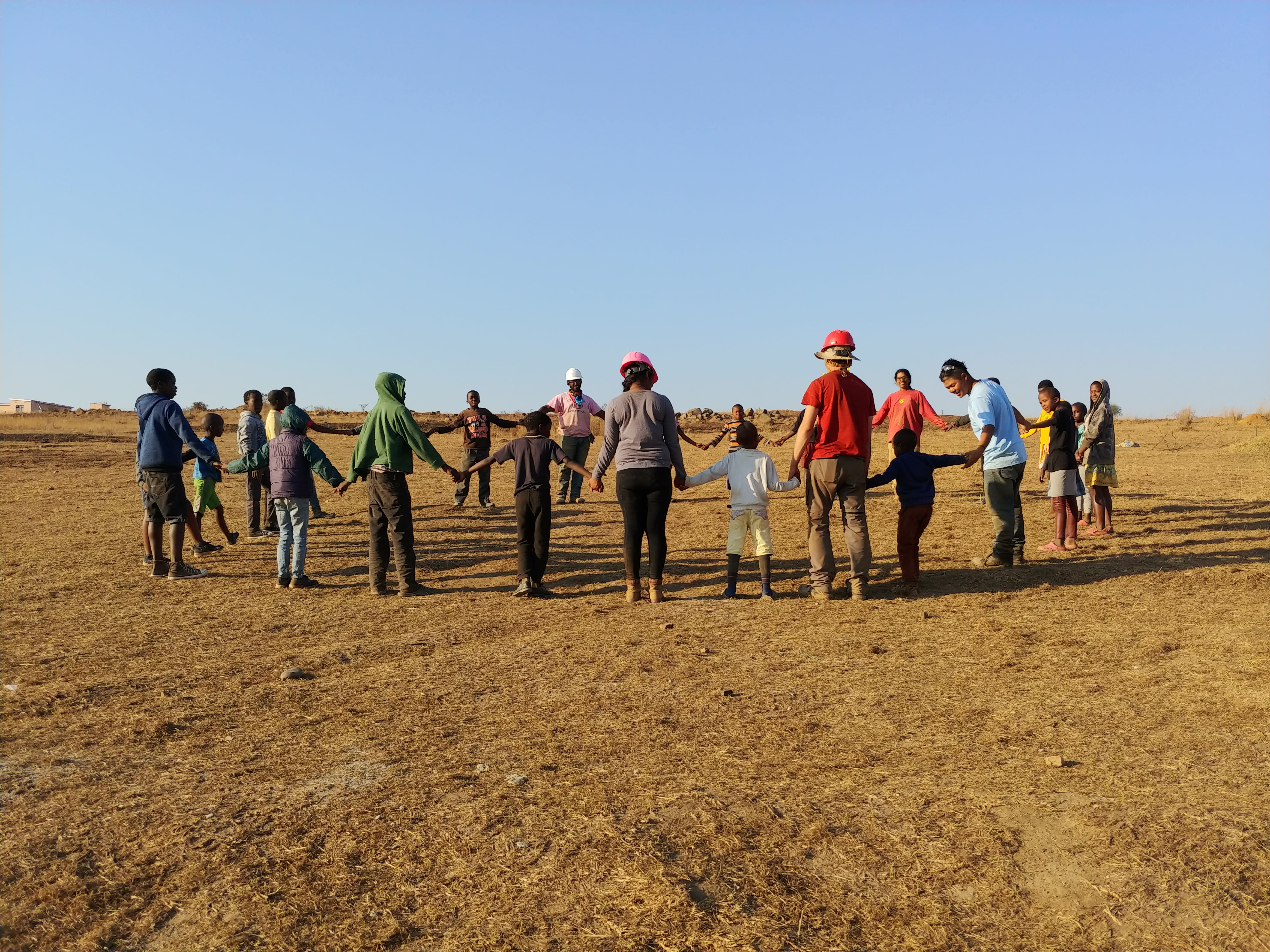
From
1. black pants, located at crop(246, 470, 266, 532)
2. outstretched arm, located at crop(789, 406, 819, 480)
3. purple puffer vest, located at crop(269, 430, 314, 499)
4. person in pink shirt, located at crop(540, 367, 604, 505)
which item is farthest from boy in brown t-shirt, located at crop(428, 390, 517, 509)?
outstretched arm, located at crop(789, 406, 819, 480)

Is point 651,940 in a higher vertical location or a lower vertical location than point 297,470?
lower

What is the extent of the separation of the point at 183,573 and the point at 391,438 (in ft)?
9.02

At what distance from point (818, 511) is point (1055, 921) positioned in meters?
5.43

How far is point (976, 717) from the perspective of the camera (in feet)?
17.5

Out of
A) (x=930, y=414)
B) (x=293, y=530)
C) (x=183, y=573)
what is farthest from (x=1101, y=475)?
(x=183, y=573)

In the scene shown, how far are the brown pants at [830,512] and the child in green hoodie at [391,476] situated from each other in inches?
136

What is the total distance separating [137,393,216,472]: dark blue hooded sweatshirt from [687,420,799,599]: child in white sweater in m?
5.15

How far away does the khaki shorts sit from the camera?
8.71 metres

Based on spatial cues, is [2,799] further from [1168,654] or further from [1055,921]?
[1168,654]

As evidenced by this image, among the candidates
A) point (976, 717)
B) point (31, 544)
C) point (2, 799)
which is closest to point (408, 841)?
point (2, 799)

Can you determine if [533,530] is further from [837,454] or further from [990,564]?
[990,564]

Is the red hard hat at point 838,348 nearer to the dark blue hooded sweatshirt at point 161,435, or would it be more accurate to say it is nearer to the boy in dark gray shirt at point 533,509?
the boy in dark gray shirt at point 533,509

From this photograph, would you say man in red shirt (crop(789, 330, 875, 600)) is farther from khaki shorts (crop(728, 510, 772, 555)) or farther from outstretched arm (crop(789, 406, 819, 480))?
khaki shorts (crop(728, 510, 772, 555))

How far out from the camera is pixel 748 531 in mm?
8930
